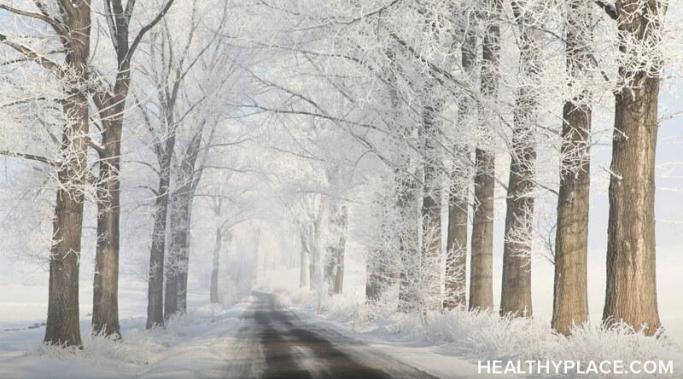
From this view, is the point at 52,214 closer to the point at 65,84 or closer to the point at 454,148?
the point at 65,84

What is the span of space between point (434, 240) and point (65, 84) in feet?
29.4

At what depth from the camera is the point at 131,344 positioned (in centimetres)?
1384

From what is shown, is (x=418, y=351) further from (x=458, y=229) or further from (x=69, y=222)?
(x=69, y=222)

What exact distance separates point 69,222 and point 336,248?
23946 mm

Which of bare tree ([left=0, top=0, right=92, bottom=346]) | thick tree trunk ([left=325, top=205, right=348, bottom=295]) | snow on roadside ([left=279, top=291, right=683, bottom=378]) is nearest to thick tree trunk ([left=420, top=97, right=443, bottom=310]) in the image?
snow on roadside ([left=279, top=291, right=683, bottom=378])

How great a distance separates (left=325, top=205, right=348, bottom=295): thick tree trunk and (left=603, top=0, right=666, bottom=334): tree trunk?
24.2 metres

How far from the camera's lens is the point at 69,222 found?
1147 centimetres

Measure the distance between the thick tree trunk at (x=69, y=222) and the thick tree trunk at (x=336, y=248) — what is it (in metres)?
21.7

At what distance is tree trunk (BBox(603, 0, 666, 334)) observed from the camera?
8781 mm

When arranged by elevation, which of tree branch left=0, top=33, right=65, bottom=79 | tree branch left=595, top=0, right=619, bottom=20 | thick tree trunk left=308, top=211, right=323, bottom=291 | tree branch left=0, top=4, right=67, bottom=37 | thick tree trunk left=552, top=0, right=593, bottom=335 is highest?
tree branch left=0, top=4, right=67, bottom=37

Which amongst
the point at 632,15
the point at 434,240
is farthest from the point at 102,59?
the point at 632,15

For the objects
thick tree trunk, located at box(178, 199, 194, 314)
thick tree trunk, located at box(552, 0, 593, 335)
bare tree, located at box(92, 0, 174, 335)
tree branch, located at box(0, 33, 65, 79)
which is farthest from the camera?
thick tree trunk, located at box(178, 199, 194, 314)

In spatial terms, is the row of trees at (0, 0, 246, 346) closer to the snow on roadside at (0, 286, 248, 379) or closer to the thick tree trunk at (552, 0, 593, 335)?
the snow on roadside at (0, 286, 248, 379)

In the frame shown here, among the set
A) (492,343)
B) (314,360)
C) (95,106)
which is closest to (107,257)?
(95,106)
